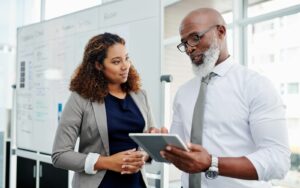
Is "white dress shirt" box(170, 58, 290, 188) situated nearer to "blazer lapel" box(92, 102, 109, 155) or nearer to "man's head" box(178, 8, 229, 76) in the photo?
"man's head" box(178, 8, 229, 76)

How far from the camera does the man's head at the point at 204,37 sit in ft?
4.02

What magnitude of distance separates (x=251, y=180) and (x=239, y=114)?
0.23 m

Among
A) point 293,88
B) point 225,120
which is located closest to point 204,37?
point 225,120

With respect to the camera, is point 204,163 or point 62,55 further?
point 62,55

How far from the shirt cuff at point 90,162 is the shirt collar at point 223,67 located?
0.59 metres

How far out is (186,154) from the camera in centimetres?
101

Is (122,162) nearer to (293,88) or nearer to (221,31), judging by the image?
(221,31)

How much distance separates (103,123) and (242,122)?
1.87 feet

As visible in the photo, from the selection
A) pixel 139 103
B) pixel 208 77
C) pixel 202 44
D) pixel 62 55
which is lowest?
pixel 139 103

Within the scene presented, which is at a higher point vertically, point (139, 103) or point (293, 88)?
point (293, 88)

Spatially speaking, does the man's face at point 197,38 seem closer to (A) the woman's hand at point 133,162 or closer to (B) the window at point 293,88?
(A) the woman's hand at point 133,162

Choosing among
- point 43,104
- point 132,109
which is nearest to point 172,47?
point 43,104

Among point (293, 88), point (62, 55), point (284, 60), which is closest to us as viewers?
point (62, 55)

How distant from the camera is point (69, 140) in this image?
4.54 ft
